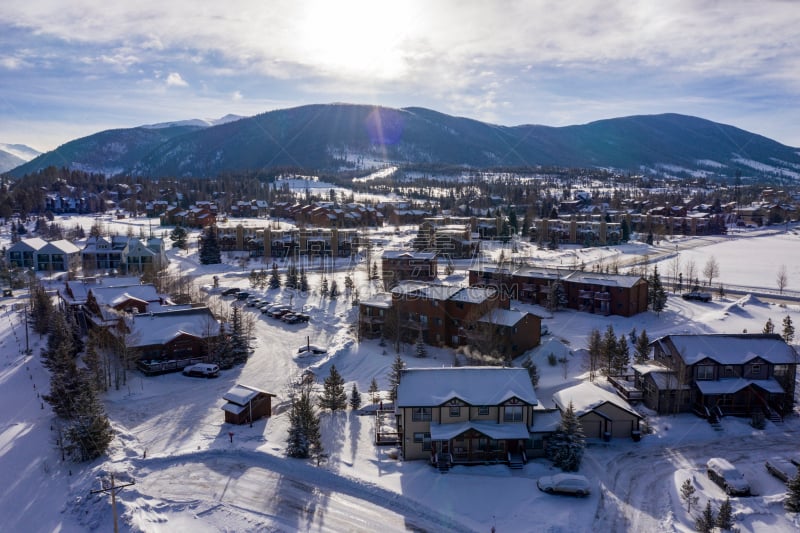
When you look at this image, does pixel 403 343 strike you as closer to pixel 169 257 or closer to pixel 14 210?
pixel 169 257

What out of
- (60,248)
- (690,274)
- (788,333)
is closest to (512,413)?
(788,333)

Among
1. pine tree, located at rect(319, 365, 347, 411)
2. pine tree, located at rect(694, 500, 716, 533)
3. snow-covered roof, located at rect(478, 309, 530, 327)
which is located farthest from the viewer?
snow-covered roof, located at rect(478, 309, 530, 327)

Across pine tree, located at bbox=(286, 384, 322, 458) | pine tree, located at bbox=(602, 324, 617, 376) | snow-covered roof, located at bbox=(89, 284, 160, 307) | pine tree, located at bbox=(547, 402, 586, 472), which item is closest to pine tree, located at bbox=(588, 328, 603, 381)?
pine tree, located at bbox=(602, 324, 617, 376)

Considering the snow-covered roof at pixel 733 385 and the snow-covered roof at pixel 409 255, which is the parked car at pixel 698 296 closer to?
the snow-covered roof at pixel 733 385

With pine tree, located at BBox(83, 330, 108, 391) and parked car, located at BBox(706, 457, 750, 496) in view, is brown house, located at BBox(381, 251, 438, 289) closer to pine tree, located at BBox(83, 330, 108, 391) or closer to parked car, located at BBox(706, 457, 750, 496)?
pine tree, located at BBox(83, 330, 108, 391)

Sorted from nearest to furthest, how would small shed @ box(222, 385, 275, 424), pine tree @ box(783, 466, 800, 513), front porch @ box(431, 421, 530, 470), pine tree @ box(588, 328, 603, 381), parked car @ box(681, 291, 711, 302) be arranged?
pine tree @ box(783, 466, 800, 513) → front porch @ box(431, 421, 530, 470) → small shed @ box(222, 385, 275, 424) → pine tree @ box(588, 328, 603, 381) → parked car @ box(681, 291, 711, 302)

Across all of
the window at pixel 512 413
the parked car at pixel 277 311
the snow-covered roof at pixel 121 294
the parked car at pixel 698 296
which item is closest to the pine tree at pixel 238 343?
the parked car at pixel 277 311
